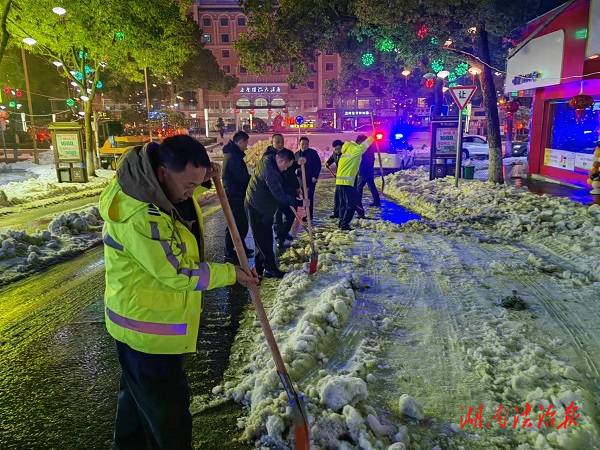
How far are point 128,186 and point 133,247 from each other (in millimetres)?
299

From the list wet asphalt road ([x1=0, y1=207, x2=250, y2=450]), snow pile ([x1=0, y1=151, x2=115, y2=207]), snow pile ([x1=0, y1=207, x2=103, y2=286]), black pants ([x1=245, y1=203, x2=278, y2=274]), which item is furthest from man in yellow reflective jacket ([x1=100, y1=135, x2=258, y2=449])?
snow pile ([x1=0, y1=151, x2=115, y2=207])

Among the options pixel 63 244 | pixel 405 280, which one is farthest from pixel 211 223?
pixel 405 280

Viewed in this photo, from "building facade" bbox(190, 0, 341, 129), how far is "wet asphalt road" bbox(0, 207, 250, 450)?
71.2 meters

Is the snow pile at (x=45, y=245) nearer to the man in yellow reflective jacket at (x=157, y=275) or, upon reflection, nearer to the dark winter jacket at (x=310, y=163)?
the dark winter jacket at (x=310, y=163)

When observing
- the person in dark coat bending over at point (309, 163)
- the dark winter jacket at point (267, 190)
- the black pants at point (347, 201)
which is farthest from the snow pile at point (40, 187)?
the dark winter jacket at point (267, 190)

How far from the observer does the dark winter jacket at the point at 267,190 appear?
6820 mm

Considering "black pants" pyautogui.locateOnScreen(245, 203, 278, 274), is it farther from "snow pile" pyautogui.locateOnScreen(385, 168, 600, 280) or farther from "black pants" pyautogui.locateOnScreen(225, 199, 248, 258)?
"snow pile" pyautogui.locateOnScreen(385, 168, 600, 280)

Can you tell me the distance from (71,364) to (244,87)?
7659 cm

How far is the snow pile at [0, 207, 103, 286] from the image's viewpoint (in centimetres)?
Result: 738

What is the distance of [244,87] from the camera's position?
253 feet

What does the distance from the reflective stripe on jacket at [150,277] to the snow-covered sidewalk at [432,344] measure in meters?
1.24

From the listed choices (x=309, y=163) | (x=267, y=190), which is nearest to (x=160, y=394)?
(x=267, y=190)

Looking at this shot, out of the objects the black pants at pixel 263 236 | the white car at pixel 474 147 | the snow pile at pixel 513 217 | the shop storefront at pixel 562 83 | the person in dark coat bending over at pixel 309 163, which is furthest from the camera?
the white car at pixel 474 147

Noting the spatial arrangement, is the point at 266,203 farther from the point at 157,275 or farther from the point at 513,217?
the point at 513,217
